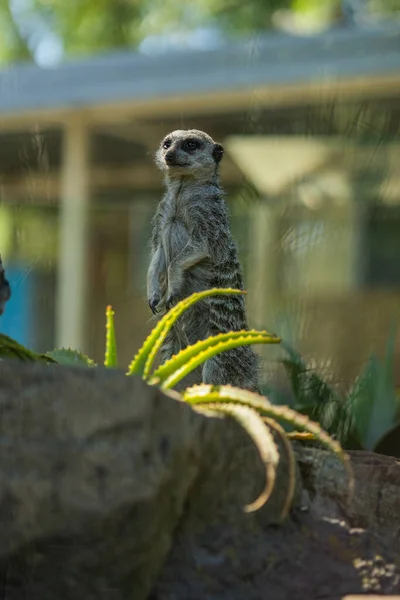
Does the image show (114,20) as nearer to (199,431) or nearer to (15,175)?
(15,175)

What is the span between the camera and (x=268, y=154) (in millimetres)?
6352

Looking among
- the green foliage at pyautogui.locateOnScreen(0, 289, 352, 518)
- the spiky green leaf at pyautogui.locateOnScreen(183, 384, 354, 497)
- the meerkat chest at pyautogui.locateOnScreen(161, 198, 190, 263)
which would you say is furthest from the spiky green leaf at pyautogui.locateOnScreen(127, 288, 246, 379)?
the meerkat chest at pyautogui.locateOnScreen(161, 198, 190, 263)

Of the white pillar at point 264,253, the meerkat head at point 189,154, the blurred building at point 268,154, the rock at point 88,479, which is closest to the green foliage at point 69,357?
the rock at point 88,479

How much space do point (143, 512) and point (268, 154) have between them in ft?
18.3

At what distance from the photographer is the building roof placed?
18.2ft

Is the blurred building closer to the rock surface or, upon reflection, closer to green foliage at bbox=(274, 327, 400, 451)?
green foliage at bbox=(274, 327, 400, 451)

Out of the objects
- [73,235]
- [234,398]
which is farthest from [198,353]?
[73,235]

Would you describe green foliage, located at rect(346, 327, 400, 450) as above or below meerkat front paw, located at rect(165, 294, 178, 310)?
below

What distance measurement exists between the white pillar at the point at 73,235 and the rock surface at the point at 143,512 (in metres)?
5.28

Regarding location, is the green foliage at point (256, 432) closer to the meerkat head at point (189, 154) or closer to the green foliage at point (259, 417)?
the green foliage at point (259, 417)

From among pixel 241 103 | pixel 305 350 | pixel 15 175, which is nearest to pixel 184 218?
pixel 305 350

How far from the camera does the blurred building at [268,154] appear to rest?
530 centimetres

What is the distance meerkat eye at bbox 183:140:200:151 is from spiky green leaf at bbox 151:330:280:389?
90 centimetres

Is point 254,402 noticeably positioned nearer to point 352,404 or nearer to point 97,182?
point 352,404
